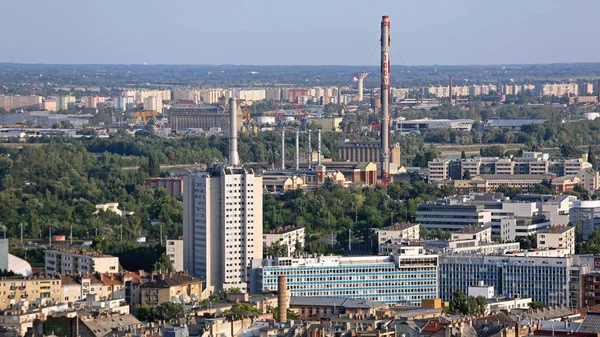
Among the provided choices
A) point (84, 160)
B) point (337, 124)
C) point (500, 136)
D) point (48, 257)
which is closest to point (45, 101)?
point (337, 124)

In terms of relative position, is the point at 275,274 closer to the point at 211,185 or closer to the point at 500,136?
the point at 211,185

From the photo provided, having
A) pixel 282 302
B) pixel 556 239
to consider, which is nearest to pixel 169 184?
pixel 556 239

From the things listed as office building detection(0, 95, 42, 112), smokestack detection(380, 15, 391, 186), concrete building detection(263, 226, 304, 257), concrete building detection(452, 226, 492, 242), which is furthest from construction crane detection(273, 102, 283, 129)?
concrete building detection(263, 226, 304, 257)

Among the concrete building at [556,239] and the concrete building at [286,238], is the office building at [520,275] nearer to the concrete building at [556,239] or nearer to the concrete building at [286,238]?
the concrete building at [286,238]

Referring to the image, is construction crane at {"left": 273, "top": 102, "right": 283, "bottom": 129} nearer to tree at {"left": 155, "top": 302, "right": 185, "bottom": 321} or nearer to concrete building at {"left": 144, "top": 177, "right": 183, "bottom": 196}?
concrete building at {"left": 144, "top": 177, "right": 183, "bottom": 196}

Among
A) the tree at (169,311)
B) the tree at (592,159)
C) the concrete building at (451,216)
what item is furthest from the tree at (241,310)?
the tree at (592,159)
